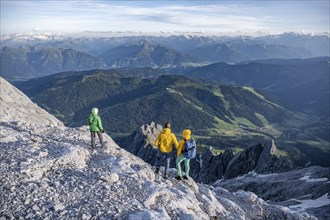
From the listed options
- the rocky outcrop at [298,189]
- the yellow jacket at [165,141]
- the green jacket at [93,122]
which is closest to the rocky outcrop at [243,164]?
the rocky outcrop at [298,189]

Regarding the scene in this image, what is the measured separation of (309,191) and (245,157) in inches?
2074

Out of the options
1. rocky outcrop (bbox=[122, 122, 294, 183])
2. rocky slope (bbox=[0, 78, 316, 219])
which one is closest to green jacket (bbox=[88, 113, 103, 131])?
rocky slope (bbox=[0, 78, 316, 219])

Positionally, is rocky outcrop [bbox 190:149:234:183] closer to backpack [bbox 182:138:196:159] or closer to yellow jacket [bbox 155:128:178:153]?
backpack [bbox 182:138:196:159]

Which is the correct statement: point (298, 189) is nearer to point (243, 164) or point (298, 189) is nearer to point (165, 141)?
point (243, 164)

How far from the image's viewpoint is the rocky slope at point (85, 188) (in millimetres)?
23219

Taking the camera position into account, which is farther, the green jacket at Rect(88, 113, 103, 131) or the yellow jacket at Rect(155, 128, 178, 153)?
the green jacket at Rect(88, 113, 103, 131)

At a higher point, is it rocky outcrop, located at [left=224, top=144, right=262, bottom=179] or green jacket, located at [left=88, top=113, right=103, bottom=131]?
green jacket, located at [left=88, top=113, right=103, bottom=131]

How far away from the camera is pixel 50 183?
2566 cm

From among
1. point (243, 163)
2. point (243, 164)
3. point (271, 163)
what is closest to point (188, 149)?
point (271, 163)

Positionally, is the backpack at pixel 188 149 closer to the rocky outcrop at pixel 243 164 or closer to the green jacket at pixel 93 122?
the green jacket at pixel 93 122

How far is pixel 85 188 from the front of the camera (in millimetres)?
25734

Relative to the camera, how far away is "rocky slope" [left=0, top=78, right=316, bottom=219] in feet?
76.2

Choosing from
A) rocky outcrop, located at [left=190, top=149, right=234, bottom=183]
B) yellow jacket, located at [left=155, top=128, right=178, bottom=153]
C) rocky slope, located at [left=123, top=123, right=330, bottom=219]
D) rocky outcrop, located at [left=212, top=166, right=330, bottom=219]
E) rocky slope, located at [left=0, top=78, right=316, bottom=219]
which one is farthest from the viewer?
rocky outcrop, located at [left=190, top=149, right=234, bottom=183]

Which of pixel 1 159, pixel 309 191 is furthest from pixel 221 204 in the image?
pixel 309 191
